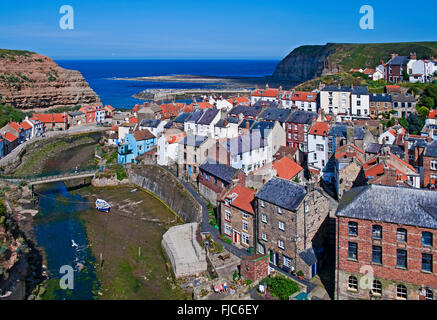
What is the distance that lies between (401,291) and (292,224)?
7.85 metres

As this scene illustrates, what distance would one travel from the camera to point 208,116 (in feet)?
197

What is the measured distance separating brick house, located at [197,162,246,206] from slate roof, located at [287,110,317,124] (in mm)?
15588

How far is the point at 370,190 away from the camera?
25547 millimetres

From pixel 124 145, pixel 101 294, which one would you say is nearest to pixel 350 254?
pixel 101 294

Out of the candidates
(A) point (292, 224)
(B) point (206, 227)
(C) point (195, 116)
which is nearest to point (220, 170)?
(B) point (206, 227)

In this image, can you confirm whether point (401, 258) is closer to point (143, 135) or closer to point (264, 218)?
point (264, 218)

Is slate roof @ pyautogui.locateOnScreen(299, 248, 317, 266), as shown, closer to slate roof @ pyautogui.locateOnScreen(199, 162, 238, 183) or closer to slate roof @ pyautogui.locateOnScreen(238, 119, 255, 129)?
slate roof @ pyautogui.locateOnScreen(199, 162, 238, 183)

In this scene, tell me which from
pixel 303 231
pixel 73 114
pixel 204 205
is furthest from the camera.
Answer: pixel 73 114

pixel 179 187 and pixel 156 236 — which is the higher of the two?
pixel 179 187

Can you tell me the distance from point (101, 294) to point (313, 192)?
1627cm

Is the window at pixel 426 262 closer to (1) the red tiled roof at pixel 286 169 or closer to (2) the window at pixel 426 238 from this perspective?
(2) the window at pixel 426 238

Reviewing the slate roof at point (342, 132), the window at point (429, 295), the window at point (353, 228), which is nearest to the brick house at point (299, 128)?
the slate roof at point (342, 132)

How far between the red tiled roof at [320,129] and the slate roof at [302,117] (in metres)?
2.20

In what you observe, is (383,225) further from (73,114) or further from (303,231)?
(73,114)
